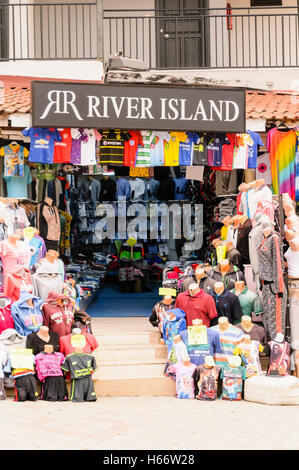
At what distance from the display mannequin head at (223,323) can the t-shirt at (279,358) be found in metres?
0.64

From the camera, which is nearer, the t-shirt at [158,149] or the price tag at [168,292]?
the price tag at [168,292]

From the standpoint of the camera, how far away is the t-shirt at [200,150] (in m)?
9.91

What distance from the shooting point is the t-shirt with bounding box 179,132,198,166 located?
9867mm

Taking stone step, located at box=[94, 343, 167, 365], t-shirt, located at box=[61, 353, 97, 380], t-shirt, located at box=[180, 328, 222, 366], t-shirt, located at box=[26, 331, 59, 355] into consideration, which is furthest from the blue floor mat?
t-shirt, located at box=[61, 353, 97, 380]

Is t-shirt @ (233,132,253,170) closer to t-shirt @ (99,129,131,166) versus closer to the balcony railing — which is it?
t-shirt @ (99,129,131,166)

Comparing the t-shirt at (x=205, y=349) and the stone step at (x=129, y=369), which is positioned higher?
the t-shirt at (x=205, y=349)

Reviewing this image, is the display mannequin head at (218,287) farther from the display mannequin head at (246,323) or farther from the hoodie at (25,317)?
the hoodie at (25,317)

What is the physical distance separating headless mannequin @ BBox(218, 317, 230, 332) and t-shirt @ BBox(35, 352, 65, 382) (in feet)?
6.61

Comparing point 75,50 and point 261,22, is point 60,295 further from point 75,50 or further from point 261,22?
point 261,22

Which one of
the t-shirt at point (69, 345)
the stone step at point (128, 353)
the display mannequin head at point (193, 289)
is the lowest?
the stone step at point (128, 353)

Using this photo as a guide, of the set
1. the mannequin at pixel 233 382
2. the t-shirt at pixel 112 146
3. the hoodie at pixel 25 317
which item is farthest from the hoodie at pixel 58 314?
the t-shirt at pixel 112 146

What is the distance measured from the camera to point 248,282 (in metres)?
9.03
